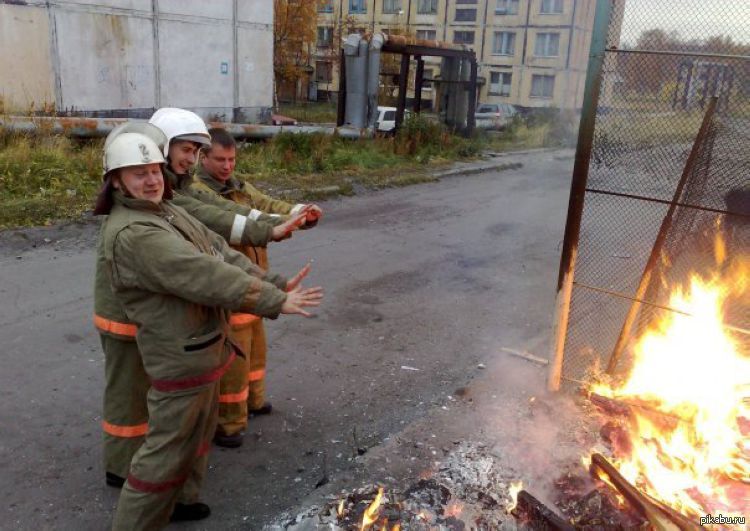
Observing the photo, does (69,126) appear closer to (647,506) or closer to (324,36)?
(647,506)

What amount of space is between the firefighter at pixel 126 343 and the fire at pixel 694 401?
2271 millimetres

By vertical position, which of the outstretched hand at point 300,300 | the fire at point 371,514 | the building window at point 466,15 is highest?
the building window at point 466,15

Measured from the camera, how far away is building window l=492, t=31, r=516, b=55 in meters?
36.5

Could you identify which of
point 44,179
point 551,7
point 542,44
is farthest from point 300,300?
point 542,44

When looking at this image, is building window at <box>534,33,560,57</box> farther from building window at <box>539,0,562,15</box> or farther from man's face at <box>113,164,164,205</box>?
man's face at <box>113,164,164,205</box>

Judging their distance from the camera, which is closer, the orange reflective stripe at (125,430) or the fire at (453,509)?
the fire at (453,509)

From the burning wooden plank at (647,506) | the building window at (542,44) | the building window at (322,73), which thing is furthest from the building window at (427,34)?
the burning wooden plank at (647,506)

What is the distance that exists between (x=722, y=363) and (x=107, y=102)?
1874 centimetres

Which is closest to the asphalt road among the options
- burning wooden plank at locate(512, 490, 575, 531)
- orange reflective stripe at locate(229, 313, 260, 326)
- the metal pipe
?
orange reflective stripe at locate(229, 313, 260, 326)

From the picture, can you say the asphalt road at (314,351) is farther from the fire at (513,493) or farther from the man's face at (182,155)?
the man's face at (182,155)

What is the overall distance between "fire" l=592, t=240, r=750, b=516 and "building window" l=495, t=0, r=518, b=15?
114 ft

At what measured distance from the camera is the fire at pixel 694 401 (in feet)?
10.0

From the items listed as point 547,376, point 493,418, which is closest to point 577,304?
point 547,376

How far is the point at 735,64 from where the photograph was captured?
3.46 m
